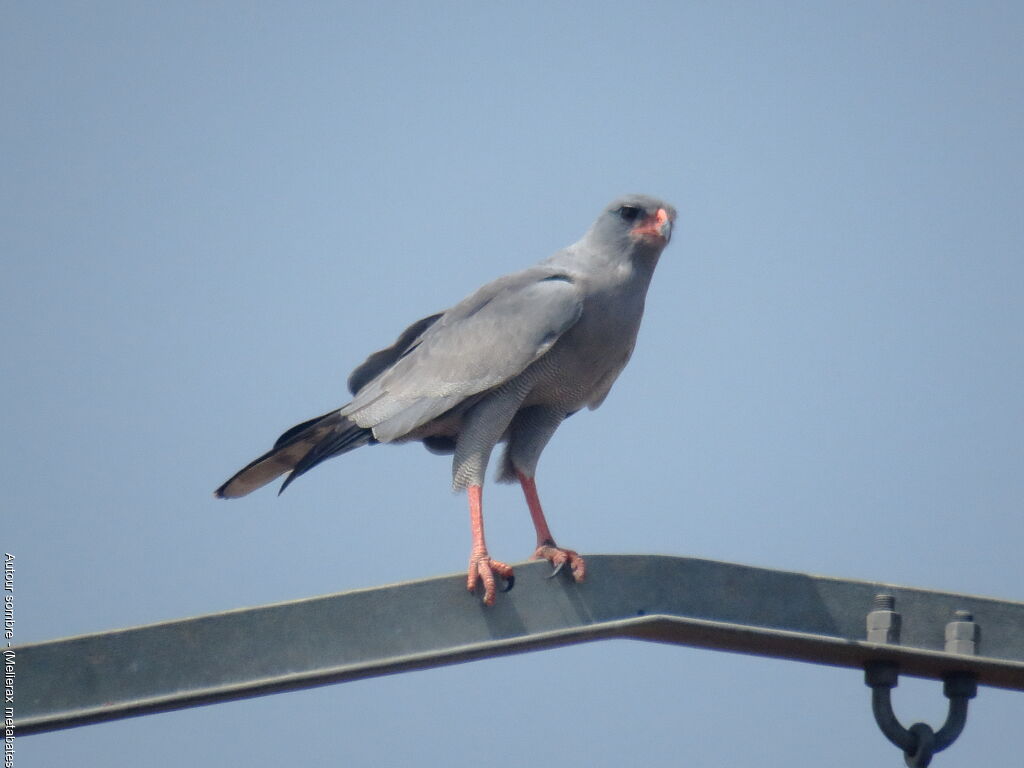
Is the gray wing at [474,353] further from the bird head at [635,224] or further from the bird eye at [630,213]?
the bird eye at [630,213]

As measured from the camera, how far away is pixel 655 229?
8.22 meters

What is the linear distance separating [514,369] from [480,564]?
6.58 feet

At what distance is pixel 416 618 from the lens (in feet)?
16.1

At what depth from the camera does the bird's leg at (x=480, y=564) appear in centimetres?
504

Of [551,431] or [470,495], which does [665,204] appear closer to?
[551,431]

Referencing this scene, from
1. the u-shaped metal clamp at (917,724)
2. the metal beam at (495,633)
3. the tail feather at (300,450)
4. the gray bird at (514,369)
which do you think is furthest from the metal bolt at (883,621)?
the tail feather at (300,450)

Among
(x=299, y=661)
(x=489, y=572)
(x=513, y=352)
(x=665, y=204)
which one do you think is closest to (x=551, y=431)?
(x=513, y=352)

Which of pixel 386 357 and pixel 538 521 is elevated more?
pixel 386 357

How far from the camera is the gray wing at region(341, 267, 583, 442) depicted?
7.75m

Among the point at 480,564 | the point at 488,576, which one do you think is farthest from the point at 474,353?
the point at 488,576

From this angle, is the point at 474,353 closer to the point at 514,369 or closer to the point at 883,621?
the point at 514,369

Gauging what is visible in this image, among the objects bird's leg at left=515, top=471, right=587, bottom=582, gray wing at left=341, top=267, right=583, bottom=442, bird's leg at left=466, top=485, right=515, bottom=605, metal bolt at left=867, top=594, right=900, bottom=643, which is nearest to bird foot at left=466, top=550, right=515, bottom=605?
bird's leg at left=466, top=485, right=515, bottom=605

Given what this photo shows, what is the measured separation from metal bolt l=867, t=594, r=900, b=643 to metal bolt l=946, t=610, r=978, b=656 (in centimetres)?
19

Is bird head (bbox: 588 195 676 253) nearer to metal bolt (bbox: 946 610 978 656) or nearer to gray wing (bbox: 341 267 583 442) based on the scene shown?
gray wing (bbox: 341 267 583 442)
